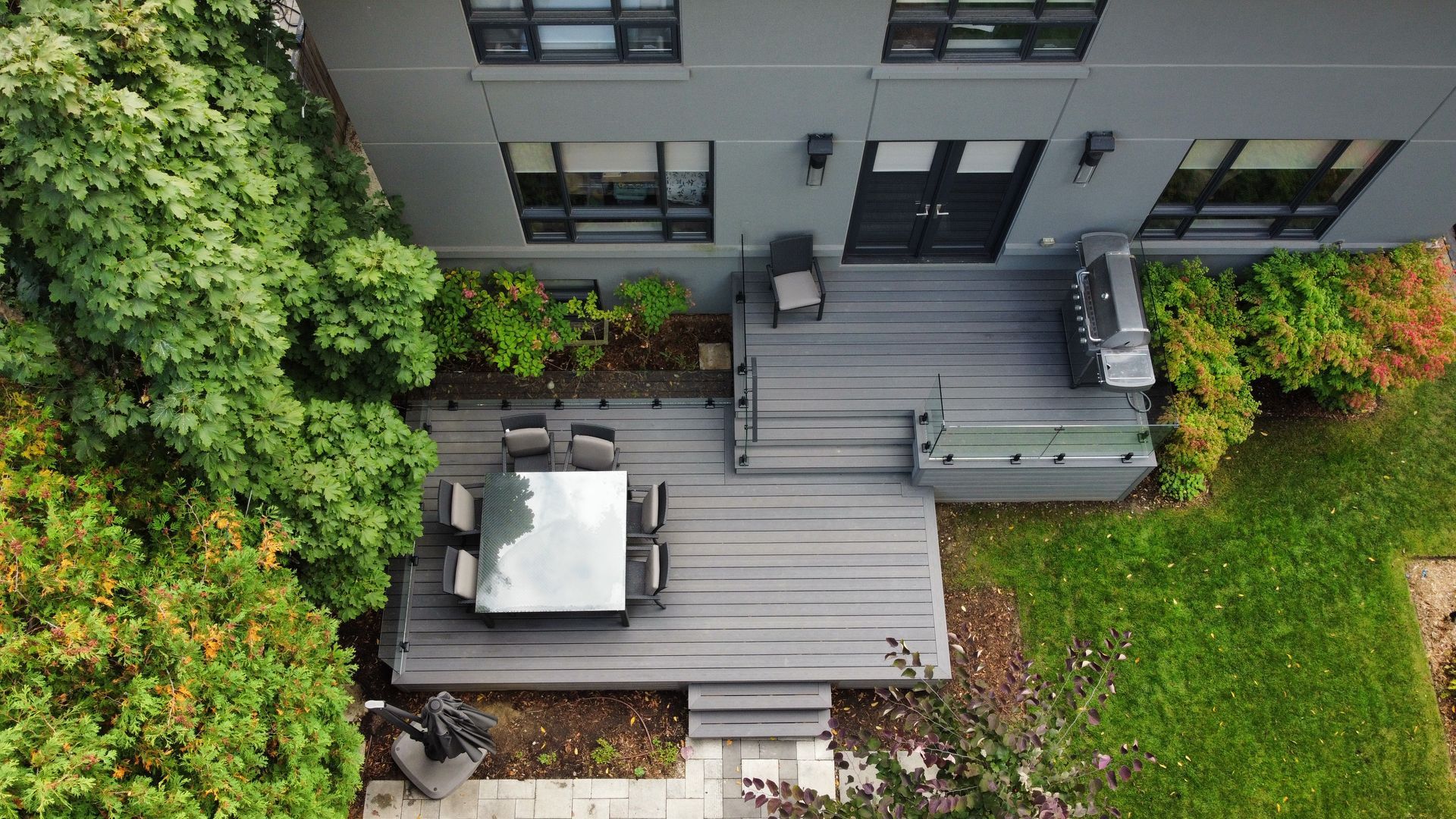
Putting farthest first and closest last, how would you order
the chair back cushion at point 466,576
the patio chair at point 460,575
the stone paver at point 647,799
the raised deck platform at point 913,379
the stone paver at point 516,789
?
the raised deck platform at point 913,379
the stone paver at point 516,789
the stone paver at point 647,799
the chair back cushion at point 466,576
the patio chair at point 460,575

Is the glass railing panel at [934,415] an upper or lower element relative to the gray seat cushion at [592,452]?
upper

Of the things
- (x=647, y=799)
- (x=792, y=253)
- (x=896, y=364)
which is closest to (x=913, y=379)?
(x=896, y=364)

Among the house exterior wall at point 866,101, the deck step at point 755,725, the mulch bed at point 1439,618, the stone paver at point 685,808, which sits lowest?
the stone paver at point 685,808

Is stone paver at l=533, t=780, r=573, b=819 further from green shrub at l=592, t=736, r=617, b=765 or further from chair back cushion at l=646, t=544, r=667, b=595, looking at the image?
chair back cushion at l=646, t=544, r=667, b=595

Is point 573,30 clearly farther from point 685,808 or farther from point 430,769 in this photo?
point 685,808

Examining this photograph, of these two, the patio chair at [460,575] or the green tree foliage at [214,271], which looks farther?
the patio chair at [460,575]

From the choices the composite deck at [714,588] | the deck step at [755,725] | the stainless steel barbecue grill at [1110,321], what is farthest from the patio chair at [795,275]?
the deck step at [755,725]

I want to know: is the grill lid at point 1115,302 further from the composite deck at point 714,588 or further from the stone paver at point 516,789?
the stone paver at point 516,789

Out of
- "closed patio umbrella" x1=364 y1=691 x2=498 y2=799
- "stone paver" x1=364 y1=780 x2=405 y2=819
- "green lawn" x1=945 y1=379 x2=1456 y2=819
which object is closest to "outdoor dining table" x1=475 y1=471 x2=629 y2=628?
"closed patio umbrella" x1=364 y1=691 x2=498 y2=799
